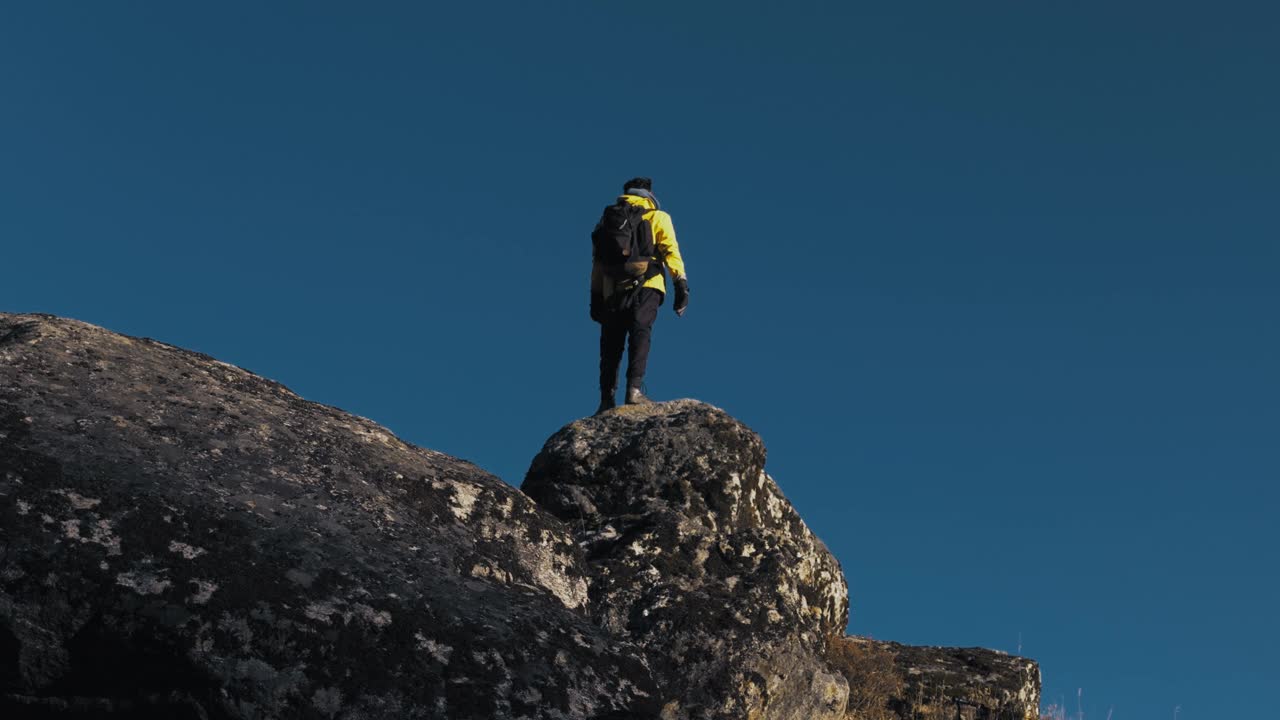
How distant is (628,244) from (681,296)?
107 centimetres

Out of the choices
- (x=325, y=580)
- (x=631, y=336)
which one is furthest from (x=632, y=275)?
(x=325, y=580)

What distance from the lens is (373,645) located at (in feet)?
23.5

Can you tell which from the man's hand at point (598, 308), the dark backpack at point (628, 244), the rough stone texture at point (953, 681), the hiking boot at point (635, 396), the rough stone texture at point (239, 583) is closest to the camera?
the rough stone texture at point (239, 583)

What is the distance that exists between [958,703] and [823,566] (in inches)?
76.6

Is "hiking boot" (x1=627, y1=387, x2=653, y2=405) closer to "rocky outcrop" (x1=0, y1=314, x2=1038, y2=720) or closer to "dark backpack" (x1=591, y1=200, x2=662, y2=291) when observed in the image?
"dark backpack" (x1=591, y1=200, x2=662, y2=291)

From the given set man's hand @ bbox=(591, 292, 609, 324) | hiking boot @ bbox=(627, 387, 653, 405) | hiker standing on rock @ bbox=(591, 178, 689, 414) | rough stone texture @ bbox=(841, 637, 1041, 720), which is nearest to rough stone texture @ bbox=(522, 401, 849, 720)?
rough stone texture @ bbox=(841, 637, 1041, 720)

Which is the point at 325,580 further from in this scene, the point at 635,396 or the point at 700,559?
the point at 635,396

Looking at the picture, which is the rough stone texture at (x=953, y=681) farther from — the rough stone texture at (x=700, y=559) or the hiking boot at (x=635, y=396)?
the hiking boot at (x=635, y=396)

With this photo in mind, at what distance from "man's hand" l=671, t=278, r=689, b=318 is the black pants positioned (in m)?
0.26

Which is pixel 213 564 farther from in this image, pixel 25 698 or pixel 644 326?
pixel 644 326

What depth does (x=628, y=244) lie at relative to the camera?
16719 mm

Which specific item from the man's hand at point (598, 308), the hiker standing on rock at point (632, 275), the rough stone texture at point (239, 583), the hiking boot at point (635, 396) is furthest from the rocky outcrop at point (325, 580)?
the man's hand at point (598, 308)

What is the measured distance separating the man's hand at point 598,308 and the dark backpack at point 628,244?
52cm

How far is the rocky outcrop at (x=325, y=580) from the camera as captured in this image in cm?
697
